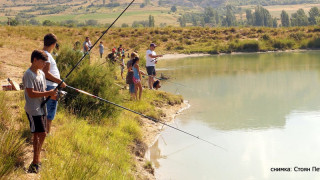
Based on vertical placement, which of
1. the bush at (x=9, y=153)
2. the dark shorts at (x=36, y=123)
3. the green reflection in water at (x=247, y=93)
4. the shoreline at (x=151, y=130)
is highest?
the dark shorts at (x=36, y=123)

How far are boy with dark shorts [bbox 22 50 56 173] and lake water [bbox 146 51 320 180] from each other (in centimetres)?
254

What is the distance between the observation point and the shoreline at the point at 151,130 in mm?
6501

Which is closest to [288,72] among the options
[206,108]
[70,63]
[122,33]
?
[206,108]

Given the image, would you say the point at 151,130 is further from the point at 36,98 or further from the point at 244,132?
the point at 36,98

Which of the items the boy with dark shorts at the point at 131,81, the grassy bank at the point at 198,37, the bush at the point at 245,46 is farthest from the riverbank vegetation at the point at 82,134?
the bush at the point at 245,46

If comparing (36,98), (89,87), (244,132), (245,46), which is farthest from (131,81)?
(245,46)

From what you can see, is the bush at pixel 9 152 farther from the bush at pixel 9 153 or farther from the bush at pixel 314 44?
the bush at pixel 314 44

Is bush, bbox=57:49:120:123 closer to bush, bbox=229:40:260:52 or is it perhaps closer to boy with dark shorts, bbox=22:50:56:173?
boy with dark shorts, bbox=22:50:56:173

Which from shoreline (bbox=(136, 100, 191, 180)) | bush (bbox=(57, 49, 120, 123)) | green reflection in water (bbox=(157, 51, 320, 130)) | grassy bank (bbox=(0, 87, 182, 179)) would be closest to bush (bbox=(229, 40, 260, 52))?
green reflection in water (bbox=(157, 51, 320, 130))

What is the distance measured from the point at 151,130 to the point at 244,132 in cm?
201

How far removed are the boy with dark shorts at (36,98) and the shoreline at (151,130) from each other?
6.66 feet

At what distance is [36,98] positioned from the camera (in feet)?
14.8

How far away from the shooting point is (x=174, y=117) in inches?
420

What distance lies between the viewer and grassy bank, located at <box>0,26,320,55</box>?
1328 inches
